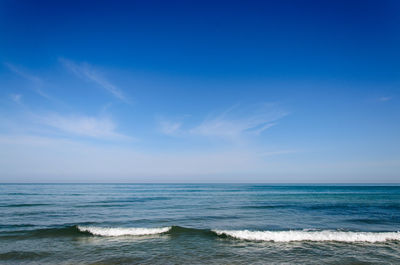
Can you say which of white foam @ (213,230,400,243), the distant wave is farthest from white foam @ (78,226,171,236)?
white foam @ (213,230,400,243)

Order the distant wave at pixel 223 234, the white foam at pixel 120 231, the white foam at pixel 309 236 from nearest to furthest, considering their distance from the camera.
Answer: the white foam at pixel 309 236 → the distant wave at pixel 223 234 → the white foam at pixel 120 231

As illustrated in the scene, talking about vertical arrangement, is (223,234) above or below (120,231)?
above

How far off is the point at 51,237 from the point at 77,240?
82.7 inches

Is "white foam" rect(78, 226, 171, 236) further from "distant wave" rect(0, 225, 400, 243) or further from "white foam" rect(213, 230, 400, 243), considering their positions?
"white foam" rect(213, 230, 400, 243)

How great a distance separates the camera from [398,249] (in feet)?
37.8

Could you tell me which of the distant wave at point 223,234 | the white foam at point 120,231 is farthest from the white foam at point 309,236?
the white foam at point 120,231

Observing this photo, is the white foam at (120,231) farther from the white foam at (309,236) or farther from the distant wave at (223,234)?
the white foam at (309,236)

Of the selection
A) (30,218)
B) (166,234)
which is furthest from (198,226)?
(30,218)

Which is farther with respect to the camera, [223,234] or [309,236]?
[223,234]

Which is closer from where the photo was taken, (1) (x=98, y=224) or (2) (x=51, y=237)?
(2) (x=51, y=237)

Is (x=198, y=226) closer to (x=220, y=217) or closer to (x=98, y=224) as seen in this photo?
(x=220, y=217)

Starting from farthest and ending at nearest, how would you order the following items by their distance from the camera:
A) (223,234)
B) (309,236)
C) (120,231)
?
(120,231), (223,234), (309,236)

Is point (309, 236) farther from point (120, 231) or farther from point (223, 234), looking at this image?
point (120, 231)

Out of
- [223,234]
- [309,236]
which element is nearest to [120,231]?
[223,234]
